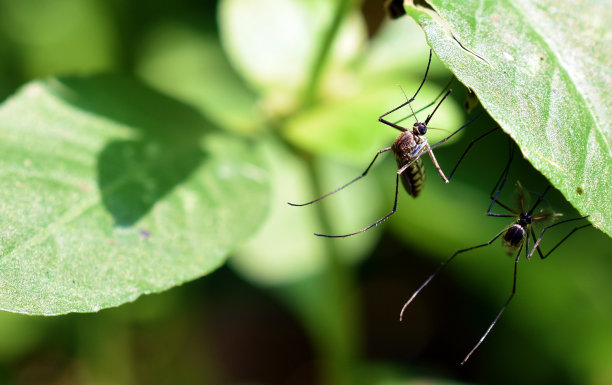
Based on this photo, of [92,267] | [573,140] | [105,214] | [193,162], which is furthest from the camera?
[193,162]

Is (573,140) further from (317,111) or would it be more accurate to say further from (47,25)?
(47,25)

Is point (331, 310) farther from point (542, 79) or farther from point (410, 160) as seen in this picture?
point (542, 79)

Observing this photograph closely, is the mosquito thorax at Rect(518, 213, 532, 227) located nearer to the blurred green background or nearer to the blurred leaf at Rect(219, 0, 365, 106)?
the blurred green background

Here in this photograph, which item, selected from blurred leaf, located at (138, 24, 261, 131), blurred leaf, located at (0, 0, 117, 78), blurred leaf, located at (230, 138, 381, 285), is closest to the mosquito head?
blurred leaf, located at (230, 138, 381, 285)

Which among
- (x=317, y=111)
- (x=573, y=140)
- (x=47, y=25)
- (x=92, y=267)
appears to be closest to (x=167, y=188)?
(x=92, y=267)

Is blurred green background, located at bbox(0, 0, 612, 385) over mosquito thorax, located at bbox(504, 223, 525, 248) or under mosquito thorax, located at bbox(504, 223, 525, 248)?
under

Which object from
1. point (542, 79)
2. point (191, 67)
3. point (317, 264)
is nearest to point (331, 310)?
point (317, 264)

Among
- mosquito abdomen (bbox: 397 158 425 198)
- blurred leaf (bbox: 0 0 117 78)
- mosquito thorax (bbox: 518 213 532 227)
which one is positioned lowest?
blurred leaf (bbox: 0 0 117 78)
